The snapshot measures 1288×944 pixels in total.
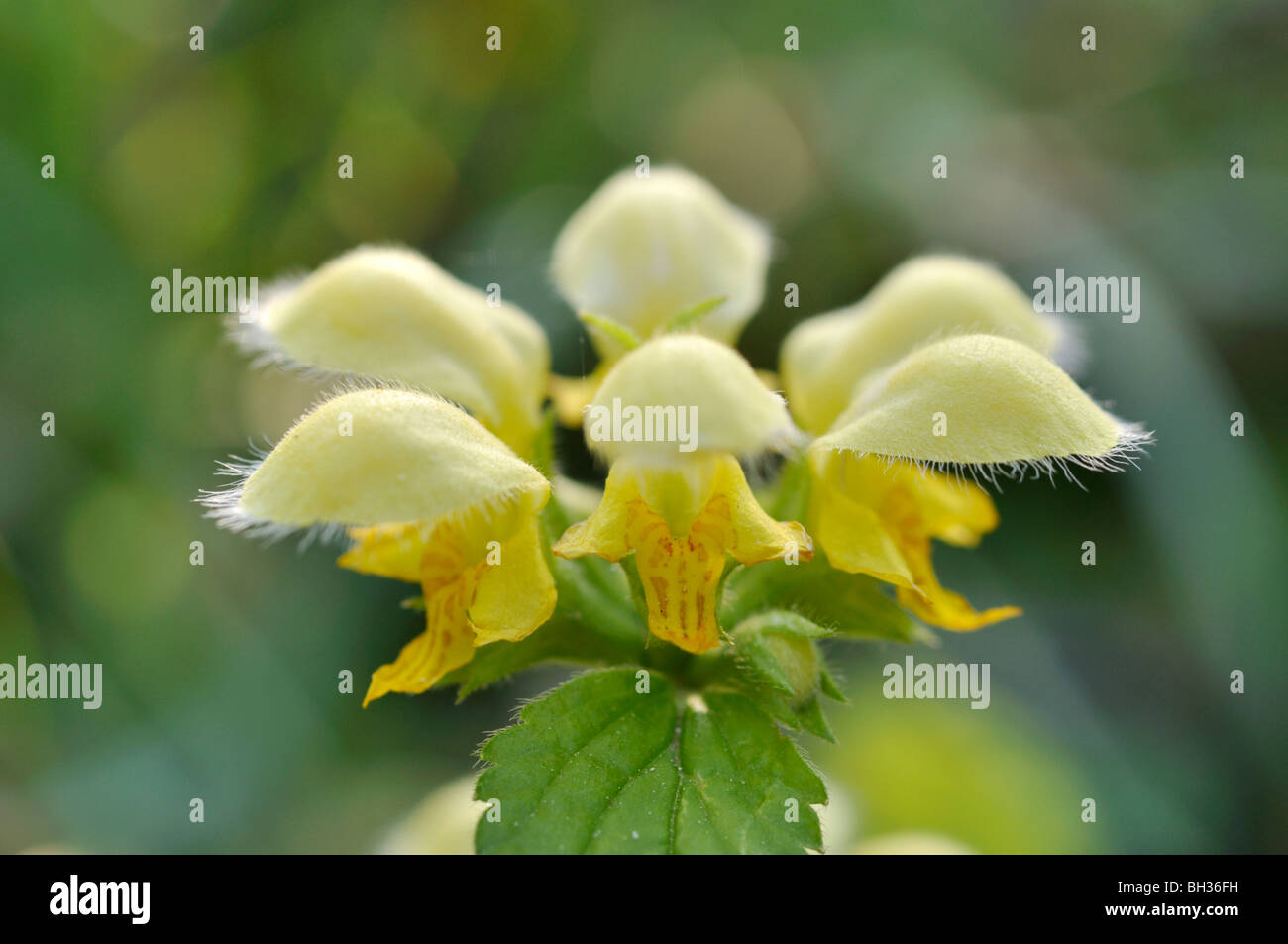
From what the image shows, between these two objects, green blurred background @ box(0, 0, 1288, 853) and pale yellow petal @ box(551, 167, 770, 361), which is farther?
green blurred background @ box(0, 0, 1288, 853)

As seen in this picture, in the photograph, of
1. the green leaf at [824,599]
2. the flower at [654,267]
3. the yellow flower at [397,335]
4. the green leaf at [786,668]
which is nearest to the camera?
the green leaf at [786,668]

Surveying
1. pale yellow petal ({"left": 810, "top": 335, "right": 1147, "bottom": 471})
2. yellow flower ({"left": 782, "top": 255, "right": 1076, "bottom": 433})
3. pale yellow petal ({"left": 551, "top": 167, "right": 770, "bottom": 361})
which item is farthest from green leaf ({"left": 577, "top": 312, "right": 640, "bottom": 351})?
yellow flower ({"left": 782, "top": 255, "right": 1076, "bottom": 433})

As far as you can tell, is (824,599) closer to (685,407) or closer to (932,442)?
(932,442)

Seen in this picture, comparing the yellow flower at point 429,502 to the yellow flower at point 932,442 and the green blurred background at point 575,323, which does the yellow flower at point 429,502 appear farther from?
the green blurred background at point 575,323

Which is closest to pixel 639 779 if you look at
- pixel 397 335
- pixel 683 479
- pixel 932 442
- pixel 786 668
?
pixel 786 668

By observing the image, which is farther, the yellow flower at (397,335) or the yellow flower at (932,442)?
the yellow flower at (397,335)

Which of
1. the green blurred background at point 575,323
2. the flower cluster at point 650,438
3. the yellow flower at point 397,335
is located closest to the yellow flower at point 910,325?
the flower cluster at point 650,438

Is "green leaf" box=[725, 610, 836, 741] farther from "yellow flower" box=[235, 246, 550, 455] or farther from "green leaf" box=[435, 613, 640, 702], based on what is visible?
"yellow flower" box=[235, 246, 550, 455]
